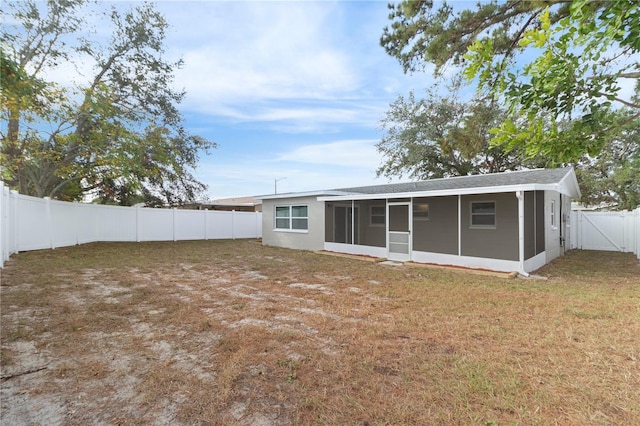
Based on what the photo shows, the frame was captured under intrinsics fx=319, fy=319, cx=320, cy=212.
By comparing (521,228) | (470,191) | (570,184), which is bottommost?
(521,228)

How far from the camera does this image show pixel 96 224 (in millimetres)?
14336

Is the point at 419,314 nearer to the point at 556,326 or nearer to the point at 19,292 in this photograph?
the point at 556,326

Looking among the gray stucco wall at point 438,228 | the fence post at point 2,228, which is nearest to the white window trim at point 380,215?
the gray stucco wall at point 438,228

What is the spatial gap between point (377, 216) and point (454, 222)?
3.46 meters

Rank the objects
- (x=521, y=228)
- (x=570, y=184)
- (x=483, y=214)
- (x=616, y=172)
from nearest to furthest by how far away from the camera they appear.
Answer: (x=521, y=228)
(x=483, y=214)
(x=570, y=184)
(x=616, y=172)

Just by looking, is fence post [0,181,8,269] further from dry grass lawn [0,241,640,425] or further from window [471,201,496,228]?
window [471,201,496,228]

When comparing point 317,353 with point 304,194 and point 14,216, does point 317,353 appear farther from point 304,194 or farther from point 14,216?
→ point 304,194

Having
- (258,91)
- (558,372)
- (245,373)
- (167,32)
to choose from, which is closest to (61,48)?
(167,32)

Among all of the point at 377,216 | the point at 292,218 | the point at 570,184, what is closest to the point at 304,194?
the point at 292,218

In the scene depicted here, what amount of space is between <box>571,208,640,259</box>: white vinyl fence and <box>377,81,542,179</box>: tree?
5088 mm

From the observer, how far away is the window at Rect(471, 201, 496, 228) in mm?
9375

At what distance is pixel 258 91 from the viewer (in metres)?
12.2

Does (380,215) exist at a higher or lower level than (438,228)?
higher

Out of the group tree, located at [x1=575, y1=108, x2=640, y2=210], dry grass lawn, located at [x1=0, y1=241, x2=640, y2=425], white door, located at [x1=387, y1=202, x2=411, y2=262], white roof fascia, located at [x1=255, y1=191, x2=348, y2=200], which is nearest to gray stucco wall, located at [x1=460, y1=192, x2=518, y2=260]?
white door, located at [x1=387, y1=202, x2=411, y2=262]
